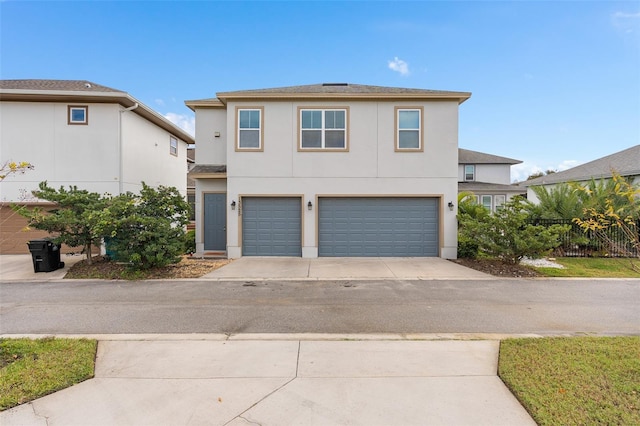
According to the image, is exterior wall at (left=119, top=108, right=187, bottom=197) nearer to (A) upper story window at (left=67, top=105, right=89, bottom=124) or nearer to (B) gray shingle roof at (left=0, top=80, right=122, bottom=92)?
(A) upper story window at (left=67, top=105, right=89, bottom=124)

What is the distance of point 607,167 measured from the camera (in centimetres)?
1816

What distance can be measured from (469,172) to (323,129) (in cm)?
1910

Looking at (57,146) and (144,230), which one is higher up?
(57,146)

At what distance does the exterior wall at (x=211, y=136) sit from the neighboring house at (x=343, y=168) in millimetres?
1190

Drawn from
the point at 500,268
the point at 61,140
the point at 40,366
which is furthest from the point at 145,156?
the point at 500,268

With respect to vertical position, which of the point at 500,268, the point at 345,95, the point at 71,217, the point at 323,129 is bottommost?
the point at 500,268

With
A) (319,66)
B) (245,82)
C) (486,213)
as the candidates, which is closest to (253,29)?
(245,82)

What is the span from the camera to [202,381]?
11.3 feet

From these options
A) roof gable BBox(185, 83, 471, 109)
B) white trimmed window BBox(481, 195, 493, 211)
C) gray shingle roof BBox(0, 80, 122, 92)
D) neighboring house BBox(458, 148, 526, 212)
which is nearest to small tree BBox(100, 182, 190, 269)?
→ roof gable BBox(185, 83, 471, 109)

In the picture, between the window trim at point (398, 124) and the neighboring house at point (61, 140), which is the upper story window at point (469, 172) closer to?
the window trim at point (398, 124)

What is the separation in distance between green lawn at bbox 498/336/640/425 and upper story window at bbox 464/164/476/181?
2368 cm

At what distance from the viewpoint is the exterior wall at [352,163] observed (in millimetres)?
11820

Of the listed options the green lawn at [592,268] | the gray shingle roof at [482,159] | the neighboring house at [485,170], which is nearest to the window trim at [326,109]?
the green lawn at [592,268]

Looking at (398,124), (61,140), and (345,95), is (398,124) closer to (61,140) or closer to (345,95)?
(345,95)
